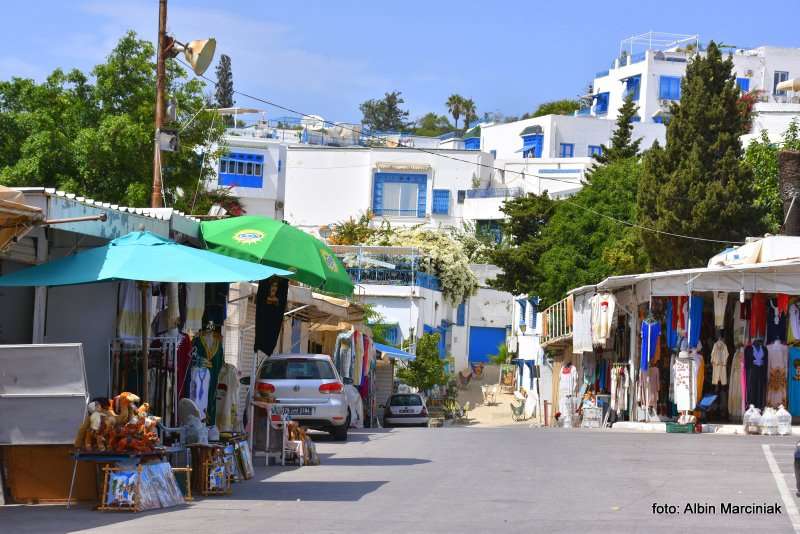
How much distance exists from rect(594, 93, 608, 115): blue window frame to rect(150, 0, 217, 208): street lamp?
73.2 m

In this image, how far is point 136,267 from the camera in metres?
14.1

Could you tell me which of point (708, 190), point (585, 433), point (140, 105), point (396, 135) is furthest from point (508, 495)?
point (396, 135)

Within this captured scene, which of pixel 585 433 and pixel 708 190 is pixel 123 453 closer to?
pixel 585 433

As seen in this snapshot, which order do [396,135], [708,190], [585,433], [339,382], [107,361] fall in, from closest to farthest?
[107,361], [339,382], [585,433], [708,190], [396,135]

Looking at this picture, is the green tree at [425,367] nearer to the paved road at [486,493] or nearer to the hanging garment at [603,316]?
the hanging garment at [603,316]

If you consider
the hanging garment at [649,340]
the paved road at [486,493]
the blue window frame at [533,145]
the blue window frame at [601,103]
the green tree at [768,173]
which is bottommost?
the paved road at [486,493]

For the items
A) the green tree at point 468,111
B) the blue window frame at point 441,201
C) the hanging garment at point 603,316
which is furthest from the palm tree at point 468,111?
the hanging garment at point 603,316

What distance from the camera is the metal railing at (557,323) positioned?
42031 mm

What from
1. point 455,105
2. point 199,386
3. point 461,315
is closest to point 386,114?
point 455,105

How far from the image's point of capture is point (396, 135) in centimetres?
9194

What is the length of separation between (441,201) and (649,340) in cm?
4878

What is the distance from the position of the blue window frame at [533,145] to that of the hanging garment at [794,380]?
182 ft

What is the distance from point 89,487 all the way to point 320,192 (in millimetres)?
65195

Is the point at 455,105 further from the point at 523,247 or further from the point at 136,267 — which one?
the point at 136,267
